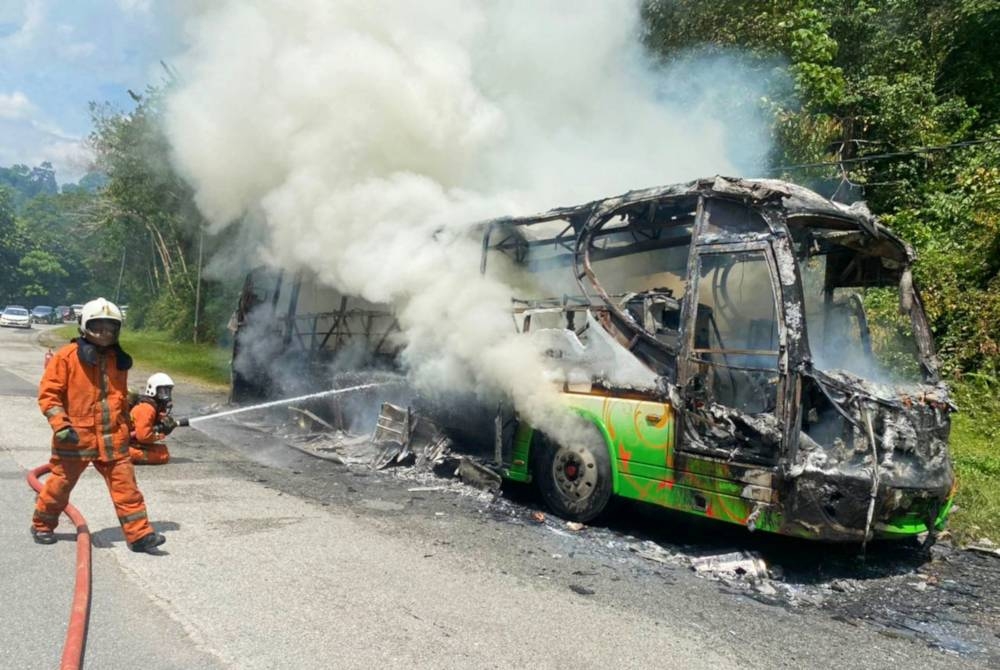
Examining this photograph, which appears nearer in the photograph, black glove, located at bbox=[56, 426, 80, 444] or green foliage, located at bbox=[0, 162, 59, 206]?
black glove, located at bbox=[56, 426, 80, 444]

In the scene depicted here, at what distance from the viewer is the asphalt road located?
11.0 ft

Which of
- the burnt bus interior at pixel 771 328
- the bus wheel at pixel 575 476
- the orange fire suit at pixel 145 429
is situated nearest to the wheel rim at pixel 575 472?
the bus wheel at pixel 575 476

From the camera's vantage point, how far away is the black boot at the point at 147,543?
4.50m

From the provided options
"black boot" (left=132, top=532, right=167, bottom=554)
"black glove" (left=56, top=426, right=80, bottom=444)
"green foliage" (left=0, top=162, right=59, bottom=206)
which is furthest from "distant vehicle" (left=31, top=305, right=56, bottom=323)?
"green foliage" (left=0, top=162, right=59, bottom=206)

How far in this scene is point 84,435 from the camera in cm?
447

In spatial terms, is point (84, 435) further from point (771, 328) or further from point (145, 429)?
point (771, 328)

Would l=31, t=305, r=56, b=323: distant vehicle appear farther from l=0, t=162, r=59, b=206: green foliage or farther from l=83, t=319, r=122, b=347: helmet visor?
l=0, t=162, r=59, b=206: green foliage

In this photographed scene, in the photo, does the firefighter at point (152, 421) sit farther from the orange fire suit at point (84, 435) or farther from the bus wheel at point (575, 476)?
the bus wheel at point (575, 476)

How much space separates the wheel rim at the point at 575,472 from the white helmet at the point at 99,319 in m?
3.38

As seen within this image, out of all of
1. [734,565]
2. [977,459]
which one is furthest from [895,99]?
[734,565]

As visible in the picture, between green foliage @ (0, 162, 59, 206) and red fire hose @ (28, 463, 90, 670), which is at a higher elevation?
green foliage @ (0, 162, 59, 206)

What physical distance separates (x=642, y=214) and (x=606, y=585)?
315cm

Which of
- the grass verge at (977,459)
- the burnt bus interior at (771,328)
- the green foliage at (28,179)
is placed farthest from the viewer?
the green foliage at (28,179)

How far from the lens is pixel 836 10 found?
13797 mm
